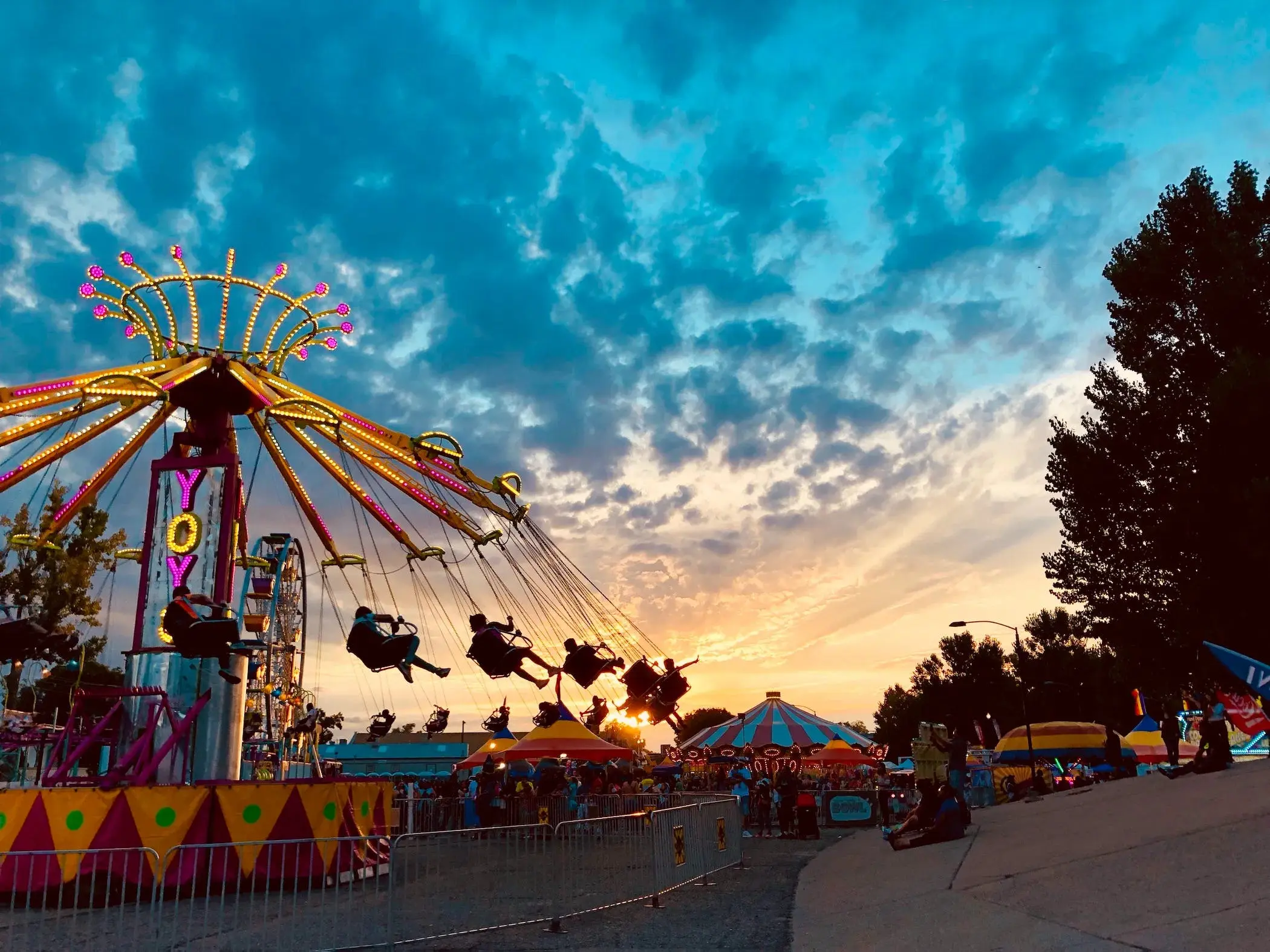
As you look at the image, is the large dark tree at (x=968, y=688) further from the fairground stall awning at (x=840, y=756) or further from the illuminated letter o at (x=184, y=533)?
the illuminated letter o at (x=184, y=533)

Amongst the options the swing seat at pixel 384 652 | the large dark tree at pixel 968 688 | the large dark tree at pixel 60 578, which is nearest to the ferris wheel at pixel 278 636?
the large dark tree at pixel 60 578

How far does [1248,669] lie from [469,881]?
36.9ft

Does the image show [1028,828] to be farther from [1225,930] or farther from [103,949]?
[103,949]

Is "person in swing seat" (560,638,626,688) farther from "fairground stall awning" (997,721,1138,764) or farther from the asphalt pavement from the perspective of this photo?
"fairground stall awning" (997,721,1138,764)

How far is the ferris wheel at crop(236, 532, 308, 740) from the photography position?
30.5 m

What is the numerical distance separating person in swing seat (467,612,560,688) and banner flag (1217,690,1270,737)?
14.9 metres

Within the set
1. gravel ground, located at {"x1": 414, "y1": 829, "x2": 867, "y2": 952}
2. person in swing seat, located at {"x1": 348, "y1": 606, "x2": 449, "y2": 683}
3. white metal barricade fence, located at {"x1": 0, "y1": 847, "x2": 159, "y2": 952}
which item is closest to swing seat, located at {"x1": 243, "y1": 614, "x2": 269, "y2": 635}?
white metal barricade fence, located at {"x1": 0, "y1": 847, "x2": 159, "y2": 952}

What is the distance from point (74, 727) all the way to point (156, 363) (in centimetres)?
645

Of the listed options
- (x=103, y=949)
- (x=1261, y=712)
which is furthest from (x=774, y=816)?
(x=103, y=949)

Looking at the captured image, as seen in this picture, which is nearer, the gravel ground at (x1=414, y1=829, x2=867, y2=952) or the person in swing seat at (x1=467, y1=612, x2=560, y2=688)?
the gravel ground at (x1=414, y1=829, x2=867, y2=952)

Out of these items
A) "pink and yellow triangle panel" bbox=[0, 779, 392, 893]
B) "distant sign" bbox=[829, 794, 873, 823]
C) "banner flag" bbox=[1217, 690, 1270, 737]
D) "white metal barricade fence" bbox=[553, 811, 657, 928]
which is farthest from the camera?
"distant sign" bbox=[829, 794, 873, 823]

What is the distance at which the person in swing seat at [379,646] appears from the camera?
12.3 meters

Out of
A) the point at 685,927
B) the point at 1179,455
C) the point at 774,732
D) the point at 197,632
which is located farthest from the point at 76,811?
the point at 774,732

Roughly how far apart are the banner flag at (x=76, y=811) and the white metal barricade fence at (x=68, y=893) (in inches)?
13.4
